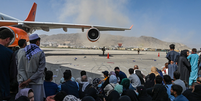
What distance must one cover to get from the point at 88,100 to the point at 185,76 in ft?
13.7

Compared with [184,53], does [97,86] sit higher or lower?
lower

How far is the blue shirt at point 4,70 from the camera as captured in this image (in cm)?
168

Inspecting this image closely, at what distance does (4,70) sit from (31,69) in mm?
575

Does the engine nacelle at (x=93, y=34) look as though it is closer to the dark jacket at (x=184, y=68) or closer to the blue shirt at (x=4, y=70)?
the dark jacket at (x=184, y=68)

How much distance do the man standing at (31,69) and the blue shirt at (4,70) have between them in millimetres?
505

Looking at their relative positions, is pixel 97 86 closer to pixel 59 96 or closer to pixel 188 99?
pixel 59 96

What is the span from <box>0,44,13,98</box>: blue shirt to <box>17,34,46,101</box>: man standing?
19.9 inches

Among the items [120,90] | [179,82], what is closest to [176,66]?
[179,82]

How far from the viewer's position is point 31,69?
2.30 m

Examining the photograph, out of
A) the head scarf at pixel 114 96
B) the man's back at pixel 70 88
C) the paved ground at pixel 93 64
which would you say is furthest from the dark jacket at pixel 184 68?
the man's back at pixel 70 88

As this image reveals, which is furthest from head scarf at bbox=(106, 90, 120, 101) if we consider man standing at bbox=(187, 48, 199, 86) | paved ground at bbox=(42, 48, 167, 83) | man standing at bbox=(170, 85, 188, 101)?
man standing at bbox=(187, 48, 199, 86)

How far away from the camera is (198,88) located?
8.57ft

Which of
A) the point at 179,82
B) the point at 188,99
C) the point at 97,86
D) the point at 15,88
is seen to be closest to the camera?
the point at 15,88

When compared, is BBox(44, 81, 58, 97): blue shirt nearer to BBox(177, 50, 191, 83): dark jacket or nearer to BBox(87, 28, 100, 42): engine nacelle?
BBox(177, 50, 191, 83): dark jacket
